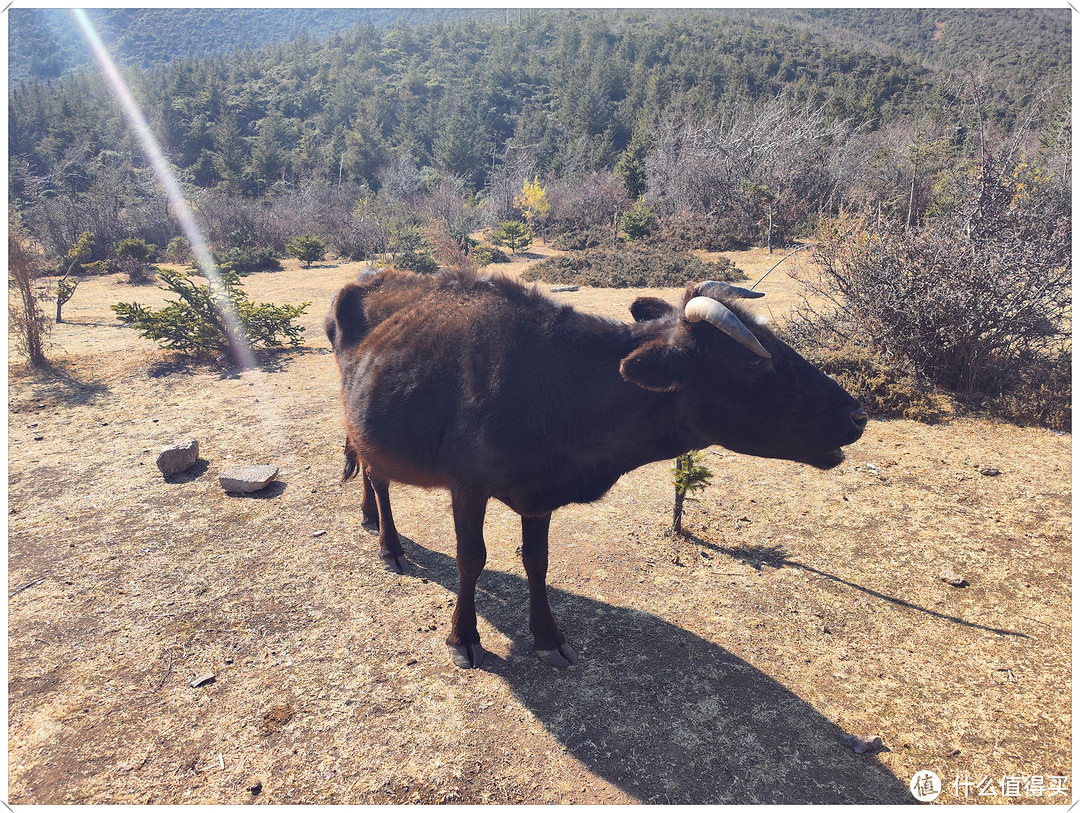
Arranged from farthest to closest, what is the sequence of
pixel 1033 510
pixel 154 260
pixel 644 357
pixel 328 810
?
pixel 154 260 < pixel 1033 510 < pixel 644 357 < pixel 328 810

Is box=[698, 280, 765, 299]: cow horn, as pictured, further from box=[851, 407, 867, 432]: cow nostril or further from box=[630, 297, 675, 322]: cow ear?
box=[851, 407, 867, 432]: cow nostril

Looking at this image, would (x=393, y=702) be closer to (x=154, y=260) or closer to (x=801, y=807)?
(x=801, y=807)

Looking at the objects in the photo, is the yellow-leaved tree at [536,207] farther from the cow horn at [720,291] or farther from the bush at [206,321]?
the cow horn at [720,291]

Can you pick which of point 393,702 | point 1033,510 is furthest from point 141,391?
point 1033,510

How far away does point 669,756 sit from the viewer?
3043mm

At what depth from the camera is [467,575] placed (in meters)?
3.67

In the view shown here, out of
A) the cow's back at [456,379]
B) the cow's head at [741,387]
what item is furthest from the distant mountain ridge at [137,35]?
the cow's head at [741,387]

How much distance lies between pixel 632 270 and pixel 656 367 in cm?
1552

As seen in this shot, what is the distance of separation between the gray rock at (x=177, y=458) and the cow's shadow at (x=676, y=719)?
402 centimetres

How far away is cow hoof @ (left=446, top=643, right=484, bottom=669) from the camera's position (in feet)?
12.0

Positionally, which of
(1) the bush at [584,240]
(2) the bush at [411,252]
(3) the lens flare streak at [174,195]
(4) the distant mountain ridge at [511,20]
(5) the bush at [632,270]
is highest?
(4) the distant mountain ridge at [511,20]

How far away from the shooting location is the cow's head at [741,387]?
3.11 meters

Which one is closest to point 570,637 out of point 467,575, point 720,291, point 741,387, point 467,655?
point 467,655

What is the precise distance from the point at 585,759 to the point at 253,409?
22.1 feet
